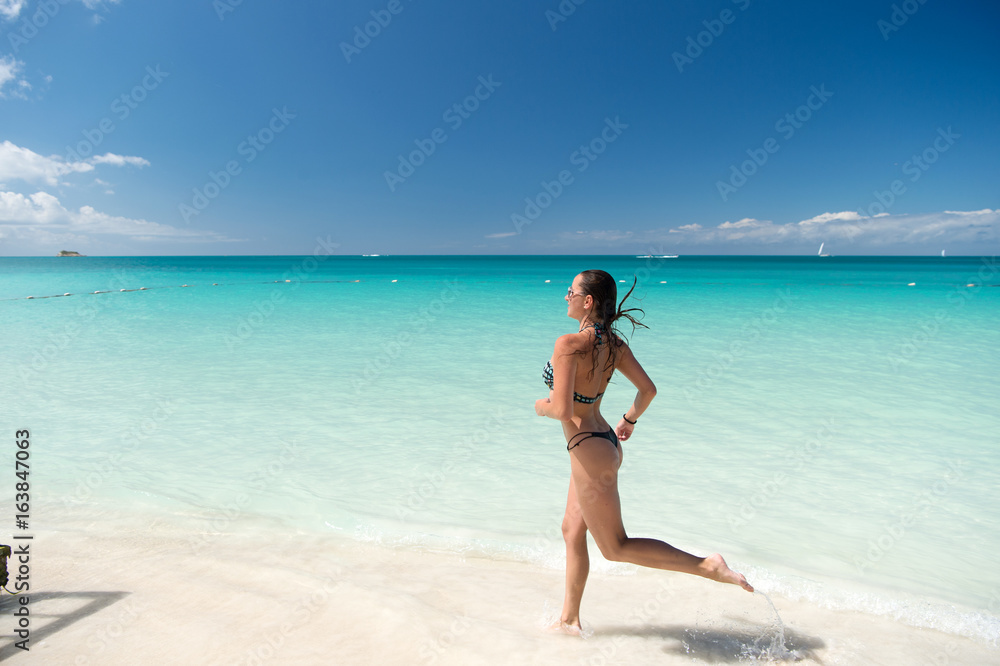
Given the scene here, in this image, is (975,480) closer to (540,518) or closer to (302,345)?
(540,518)

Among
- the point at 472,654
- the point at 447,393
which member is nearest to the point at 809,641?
the point at 472,654

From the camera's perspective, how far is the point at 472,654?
2.72 m

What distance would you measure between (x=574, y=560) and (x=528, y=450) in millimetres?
3087

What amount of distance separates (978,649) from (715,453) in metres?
2.92

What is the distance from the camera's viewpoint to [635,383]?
2709mm

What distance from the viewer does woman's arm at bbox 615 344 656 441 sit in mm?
2658
